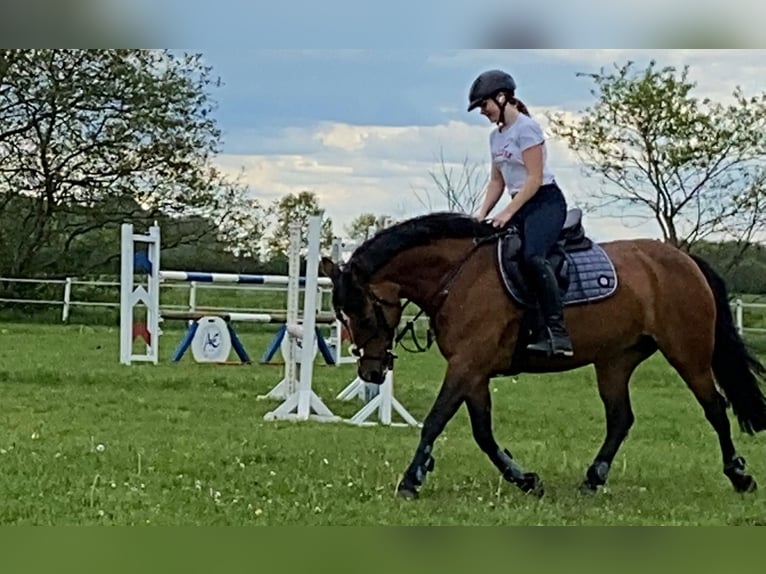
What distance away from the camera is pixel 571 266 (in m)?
6.85

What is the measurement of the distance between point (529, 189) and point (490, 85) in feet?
2.01

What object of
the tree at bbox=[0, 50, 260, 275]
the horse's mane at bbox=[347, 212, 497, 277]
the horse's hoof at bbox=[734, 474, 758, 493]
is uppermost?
the tree at bbox=[0, 50, 260, 275]

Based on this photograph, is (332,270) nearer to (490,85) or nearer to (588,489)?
(490,85)

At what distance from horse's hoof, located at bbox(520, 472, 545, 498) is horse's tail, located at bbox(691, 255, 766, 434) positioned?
1554mm

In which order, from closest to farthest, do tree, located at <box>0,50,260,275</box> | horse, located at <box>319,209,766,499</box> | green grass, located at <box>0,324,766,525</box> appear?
green grass, located at <box>0,324,766,525</box> → horse, located at <box>319,209,766,499</box> → tree, located at <box>0,50,260,275</box>

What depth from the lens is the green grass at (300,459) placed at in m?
5.88

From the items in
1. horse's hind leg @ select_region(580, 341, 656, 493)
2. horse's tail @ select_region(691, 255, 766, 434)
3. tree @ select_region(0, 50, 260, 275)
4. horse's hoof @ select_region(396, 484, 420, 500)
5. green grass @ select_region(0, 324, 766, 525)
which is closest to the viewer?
green grass @ select_region(0, 324, 766, 525)

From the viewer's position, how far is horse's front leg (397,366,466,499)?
6402mm

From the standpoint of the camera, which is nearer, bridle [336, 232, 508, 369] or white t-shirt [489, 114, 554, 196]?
white t-shirt [489, 114, 554, 196]

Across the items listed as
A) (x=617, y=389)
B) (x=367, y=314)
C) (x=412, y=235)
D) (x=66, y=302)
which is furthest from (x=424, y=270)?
(x=66, y=302)

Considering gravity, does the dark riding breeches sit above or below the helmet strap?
below

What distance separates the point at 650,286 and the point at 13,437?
4.53 metres

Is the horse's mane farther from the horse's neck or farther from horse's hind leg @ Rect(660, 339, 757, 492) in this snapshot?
horse's hind leg @ Rect(660, 339, 757, 492)

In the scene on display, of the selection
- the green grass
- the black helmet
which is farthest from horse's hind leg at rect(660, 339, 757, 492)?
the black helmet
